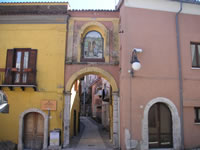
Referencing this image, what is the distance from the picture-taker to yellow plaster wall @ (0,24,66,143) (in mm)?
10703

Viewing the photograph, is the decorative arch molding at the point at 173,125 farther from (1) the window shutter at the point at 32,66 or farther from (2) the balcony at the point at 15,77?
(1) the window shutter at the point at 32,66

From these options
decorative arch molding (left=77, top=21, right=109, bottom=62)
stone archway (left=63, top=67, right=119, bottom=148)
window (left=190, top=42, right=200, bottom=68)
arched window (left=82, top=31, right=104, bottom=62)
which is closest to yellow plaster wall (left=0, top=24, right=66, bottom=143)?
stone archway (left=63, top=67, right=119, bottom=148)

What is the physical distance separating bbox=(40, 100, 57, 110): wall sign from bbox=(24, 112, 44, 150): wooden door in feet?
1.98

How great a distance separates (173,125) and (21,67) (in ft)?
26.8

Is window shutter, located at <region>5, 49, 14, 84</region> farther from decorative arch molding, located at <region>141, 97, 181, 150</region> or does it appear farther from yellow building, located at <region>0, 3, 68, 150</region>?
decorative arch molding, located at <region>141, 97, 181, 150</region>

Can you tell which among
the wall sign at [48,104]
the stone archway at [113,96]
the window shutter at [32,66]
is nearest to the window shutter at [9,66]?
the window shutter at [32,66]

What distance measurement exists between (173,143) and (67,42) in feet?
23.9

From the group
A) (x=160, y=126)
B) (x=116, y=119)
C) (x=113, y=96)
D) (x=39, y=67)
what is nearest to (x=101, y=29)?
(x=113, y=96)

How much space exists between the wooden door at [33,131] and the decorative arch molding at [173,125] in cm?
519

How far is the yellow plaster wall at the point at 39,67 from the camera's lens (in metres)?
10.7

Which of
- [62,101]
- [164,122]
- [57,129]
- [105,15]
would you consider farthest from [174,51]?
[57,129]

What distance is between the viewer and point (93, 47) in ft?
38.0

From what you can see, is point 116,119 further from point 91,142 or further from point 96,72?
point 91,142

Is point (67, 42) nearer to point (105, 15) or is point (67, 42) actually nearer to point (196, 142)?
point (105, 15)
